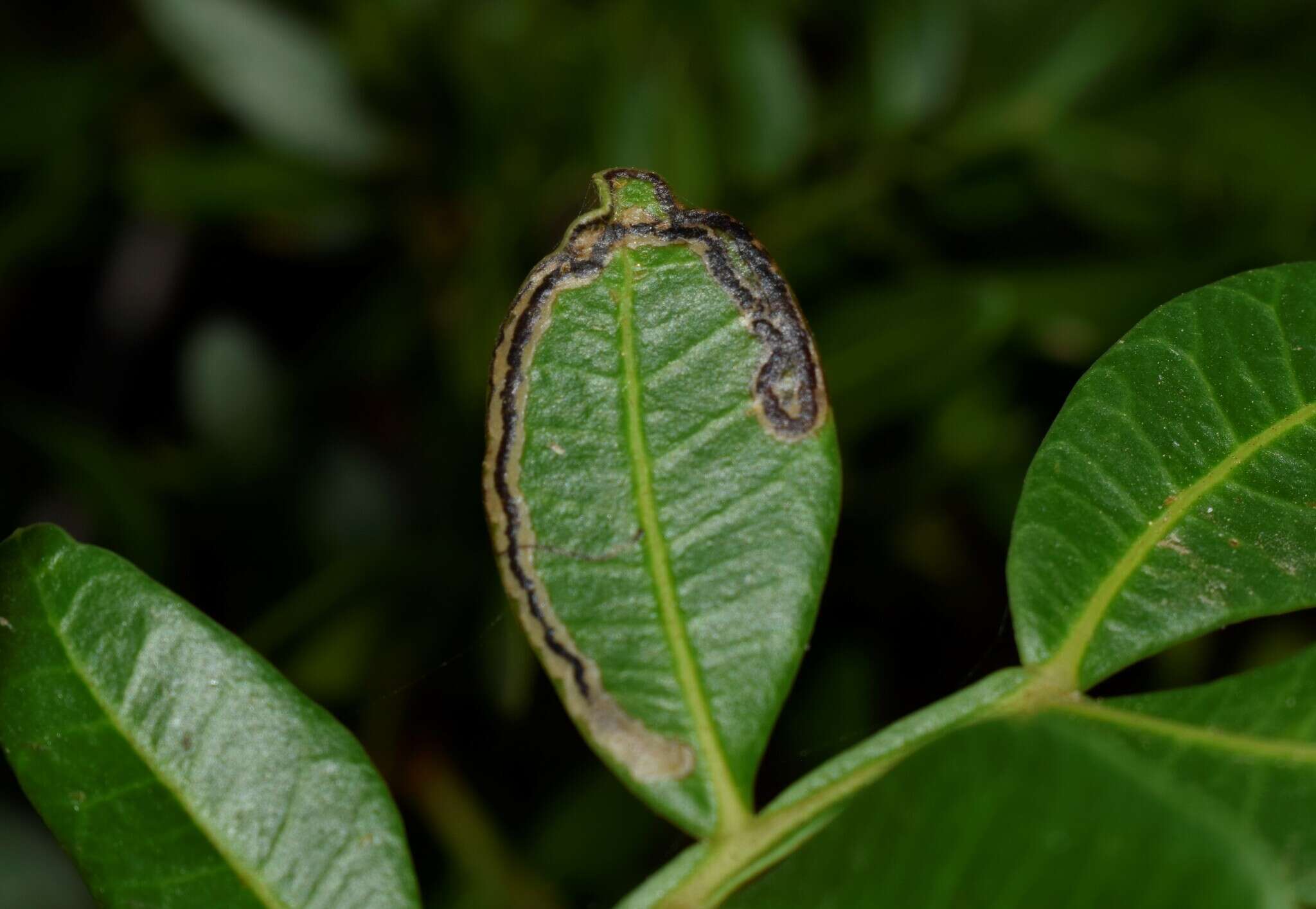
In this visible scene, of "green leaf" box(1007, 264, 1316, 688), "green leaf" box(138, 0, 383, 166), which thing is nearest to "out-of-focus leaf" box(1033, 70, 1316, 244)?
"green leaf" box(138, 0, 383, 166)

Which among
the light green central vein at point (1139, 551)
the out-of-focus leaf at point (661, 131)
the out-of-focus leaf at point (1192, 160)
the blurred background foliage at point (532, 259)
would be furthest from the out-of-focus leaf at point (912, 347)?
the light green central vein at point (1139, 551)

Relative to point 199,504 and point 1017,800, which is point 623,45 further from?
point 1017,800

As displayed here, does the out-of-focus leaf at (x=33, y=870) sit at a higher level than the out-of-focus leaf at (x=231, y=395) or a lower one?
lower

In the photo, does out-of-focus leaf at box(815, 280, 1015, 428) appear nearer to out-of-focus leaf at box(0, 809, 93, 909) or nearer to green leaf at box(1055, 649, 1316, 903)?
green leaf at box(1055, 649, 1316, 903)

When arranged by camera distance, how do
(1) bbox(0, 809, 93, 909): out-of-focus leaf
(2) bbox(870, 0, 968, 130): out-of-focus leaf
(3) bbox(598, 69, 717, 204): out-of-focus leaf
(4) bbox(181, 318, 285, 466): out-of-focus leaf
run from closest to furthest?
(1) bbox(0, 809, 93, 909): out-of-focus leaf → (3) bbox(598, 69, 717, 204): out-of-focus leaf → (4) bbox(181, 318, 285, 466): out-of-focus leaf → (2) bbox(870, 0, 968, 130): out-of-focus leaf

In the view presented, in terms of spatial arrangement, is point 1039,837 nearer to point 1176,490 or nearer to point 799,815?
point 799,815

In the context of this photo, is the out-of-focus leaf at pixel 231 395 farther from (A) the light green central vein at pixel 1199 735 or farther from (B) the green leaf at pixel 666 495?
(A) the light green central vein at pixel 1199 735
